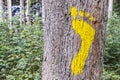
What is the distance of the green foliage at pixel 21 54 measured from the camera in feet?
17.2

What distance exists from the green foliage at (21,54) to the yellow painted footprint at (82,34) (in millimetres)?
Result: 3070

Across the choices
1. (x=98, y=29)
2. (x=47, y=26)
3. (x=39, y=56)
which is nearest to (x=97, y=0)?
(x=98, y=29)

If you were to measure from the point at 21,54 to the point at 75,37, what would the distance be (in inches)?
169

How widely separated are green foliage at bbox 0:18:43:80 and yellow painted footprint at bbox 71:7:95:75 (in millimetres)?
3070

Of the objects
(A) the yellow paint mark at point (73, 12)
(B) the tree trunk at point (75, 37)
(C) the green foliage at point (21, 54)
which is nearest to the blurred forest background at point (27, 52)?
(C) the green foliage at point (21, 54)

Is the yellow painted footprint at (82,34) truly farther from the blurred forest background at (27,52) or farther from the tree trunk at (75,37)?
the blurred forest background at (27,52)

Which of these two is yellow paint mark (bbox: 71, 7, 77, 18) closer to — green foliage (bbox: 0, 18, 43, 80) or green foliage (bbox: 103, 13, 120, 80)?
green foliage (bbox: 0, 18, 43, 80)

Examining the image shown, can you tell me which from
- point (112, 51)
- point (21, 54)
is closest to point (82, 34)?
point (21, 54)

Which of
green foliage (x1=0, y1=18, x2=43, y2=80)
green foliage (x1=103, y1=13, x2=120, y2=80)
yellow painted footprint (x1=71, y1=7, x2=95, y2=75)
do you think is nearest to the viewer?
yellow painted footprint (x1=71, y1=7, x2=95, y2=75)

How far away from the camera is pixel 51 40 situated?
6.08 feet

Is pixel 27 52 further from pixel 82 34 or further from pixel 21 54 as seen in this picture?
pixel 82 34

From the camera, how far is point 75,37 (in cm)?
175

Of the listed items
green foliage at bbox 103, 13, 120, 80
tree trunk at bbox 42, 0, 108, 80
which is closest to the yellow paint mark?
tree trunk at bbox 42, 0, 108, 80

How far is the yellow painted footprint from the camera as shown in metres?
1.72
